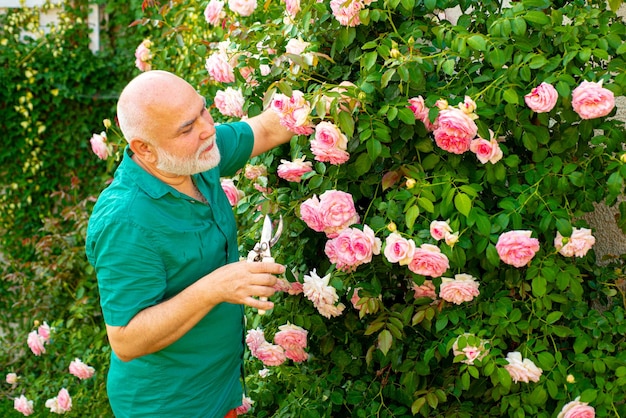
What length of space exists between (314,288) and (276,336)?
281 millimetres

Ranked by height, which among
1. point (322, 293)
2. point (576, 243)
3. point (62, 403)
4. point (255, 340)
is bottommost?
point (62, 403)

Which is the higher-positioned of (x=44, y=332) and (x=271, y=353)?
(x=271, y=353)

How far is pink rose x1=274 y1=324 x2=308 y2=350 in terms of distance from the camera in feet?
8.02

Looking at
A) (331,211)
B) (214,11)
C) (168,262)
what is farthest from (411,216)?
(214,11)

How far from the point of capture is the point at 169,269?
2111 millimetres

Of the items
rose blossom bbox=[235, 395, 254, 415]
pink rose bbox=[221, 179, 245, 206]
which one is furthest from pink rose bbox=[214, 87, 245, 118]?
rose blossom bbox=[235, 395, 254, 415]

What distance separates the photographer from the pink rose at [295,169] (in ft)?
7.65

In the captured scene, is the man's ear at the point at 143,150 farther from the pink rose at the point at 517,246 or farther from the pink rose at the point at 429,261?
the pink rose at the point at 517,246

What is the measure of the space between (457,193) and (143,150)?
2.75 feet

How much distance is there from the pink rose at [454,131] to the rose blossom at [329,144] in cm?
25

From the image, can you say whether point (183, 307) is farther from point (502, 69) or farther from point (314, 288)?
point (502, 69)

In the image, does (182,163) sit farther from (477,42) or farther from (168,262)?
(477,42)

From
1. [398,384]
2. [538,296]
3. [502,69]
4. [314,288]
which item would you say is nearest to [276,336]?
[314,288]

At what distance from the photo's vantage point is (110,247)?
2.02 meters
